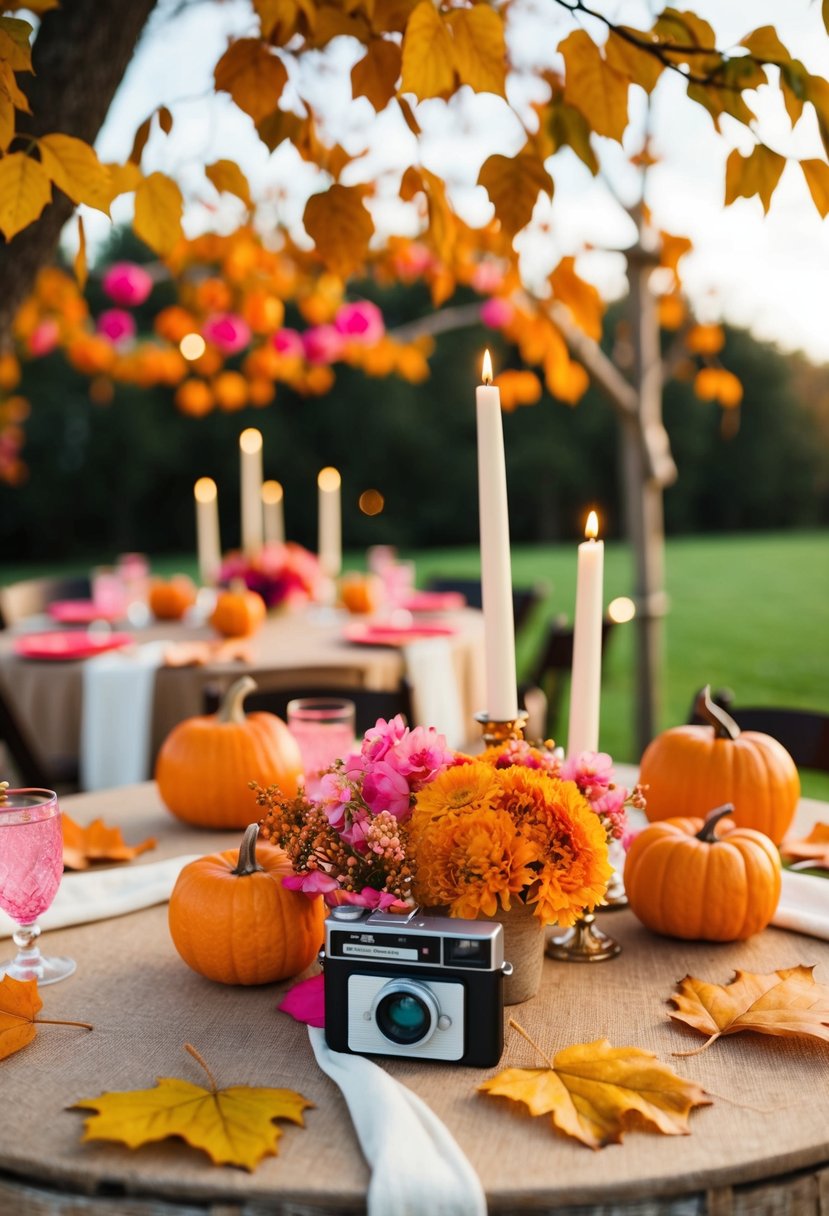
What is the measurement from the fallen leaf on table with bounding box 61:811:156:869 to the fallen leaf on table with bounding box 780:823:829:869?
98 centimetres

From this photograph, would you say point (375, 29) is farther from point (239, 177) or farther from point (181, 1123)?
point (181, 1123)

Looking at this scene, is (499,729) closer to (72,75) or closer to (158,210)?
(158,210)

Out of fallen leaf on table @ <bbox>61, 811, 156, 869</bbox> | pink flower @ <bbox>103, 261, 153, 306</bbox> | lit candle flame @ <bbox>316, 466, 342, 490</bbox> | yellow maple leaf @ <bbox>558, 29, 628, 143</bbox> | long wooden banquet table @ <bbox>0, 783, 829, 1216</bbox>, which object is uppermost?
pink flower @ <bbox>103, 261, 153, 306</bbox>

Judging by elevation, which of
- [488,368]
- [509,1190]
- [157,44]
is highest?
[157,44]

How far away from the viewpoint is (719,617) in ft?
35.8

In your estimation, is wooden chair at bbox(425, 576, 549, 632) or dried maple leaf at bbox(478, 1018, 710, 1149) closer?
dried maple leaf at bbox(478, 1018, 710, 1149)

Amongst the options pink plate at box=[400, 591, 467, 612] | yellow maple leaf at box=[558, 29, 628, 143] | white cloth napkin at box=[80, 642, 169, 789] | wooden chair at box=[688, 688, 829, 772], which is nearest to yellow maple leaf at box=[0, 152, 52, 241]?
yellow maple leaf at box=[558, 29, 628, 143]

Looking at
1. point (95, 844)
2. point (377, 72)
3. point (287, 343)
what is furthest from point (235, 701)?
point (287, 343)

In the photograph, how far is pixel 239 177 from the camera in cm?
167

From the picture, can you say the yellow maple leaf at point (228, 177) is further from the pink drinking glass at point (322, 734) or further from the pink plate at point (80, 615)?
the pink plate at point (80, 615)

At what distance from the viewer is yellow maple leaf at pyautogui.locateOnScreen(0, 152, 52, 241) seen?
139cm

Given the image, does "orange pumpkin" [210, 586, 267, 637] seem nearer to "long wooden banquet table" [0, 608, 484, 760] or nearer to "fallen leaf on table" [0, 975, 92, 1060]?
"long wooden banquet table" [0, 608, 484, 760]

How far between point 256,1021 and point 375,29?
1.21 metres

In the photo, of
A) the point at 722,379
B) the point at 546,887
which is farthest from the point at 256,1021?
the point at 722,379
